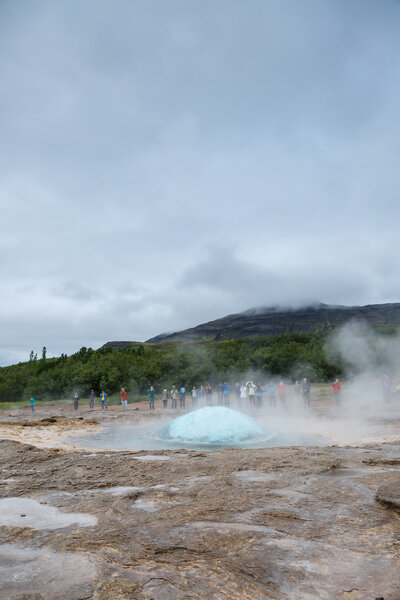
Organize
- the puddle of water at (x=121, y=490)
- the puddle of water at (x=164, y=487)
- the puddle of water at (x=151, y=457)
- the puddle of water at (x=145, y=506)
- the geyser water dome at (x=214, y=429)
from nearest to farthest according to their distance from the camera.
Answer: the puddle of water at (x=145, y=506), the puddle of water at (x=121, y=490), the puddle of water at (x=164, y=487), the puddle of water at (x=151, y=457), the geyser water dome at (x=214, y=429)

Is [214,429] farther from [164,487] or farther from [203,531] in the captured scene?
[203,531]

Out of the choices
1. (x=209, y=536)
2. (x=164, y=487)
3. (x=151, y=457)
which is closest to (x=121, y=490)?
(x=164, y=487)

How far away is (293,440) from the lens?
13484mm

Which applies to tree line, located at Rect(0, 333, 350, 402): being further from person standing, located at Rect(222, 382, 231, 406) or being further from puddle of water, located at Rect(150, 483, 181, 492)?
puddle of water, located at Rect(150, 483, 181, 492)

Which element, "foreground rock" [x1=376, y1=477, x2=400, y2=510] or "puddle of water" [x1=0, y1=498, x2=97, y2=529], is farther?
"foreground rock" [x1=376, y1=477, x2=400, y2=510]

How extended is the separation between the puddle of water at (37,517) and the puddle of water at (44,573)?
783mm

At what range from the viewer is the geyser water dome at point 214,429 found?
13.4 meters

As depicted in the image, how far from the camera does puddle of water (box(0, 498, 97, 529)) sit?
461 centimetres

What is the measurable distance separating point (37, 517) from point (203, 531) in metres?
2.09

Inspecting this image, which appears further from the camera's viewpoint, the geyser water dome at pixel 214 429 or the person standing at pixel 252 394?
the person standing at pixel 252 394

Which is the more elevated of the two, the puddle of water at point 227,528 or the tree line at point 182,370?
the tree line at point 182,370

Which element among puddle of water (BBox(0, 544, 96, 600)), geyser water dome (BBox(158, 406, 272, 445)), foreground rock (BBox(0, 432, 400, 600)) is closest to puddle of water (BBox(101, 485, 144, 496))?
foreground rock (BBox(0, 432, 400, 600))

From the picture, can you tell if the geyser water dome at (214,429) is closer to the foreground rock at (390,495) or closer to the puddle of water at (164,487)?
the puddle of water at (164,487)

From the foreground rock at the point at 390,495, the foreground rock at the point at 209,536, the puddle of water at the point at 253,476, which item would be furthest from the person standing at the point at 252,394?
the foreground rock at the point at 390,495
